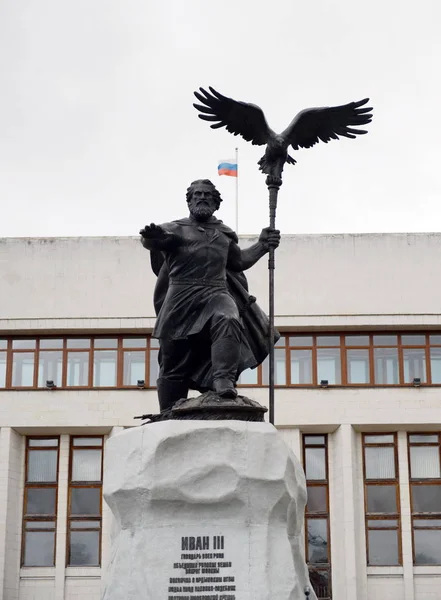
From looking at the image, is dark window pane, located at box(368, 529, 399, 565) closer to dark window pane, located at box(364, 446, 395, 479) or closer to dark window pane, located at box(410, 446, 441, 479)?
dark window pane, located at box(364, 446, 395, 479)

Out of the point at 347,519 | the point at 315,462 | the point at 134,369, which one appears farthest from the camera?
the point at 134,369

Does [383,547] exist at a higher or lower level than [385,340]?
lower

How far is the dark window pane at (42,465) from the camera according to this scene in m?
40.5

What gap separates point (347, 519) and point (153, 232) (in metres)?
26.7

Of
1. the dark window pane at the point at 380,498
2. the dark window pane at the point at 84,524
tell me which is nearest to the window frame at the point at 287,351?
the dark window pane at the point at 380,498

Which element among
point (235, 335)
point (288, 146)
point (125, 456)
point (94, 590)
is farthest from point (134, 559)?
point (94, 590)

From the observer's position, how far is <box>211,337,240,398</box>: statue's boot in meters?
13.2

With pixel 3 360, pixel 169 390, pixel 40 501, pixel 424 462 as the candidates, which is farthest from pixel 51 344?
pixel 169 390

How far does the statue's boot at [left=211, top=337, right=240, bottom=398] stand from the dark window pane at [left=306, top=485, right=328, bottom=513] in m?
27.2

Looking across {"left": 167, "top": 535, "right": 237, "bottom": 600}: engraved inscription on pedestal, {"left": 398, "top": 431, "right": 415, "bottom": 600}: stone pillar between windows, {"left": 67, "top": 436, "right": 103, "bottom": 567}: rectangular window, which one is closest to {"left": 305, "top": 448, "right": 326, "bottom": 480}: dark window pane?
{"left": 398, "top": 431, "right": 415, "bottom": 600}: stone pillar between windows

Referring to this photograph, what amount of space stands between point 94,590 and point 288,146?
1053 inches

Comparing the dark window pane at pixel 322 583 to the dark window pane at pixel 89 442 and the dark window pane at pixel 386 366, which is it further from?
the dark window pane at pixel 89 442

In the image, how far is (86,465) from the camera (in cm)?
4044

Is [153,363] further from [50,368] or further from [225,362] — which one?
[225,362]
